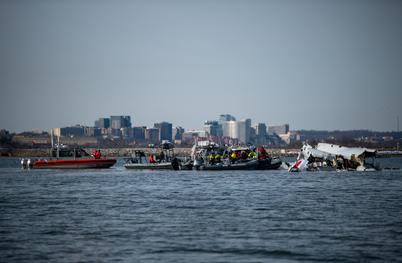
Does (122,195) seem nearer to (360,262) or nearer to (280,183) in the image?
(280,183)

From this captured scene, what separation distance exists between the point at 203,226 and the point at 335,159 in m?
75.0

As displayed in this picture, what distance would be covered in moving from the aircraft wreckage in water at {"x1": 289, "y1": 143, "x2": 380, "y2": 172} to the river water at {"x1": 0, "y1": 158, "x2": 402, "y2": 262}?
139 ft

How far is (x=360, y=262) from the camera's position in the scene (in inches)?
1126

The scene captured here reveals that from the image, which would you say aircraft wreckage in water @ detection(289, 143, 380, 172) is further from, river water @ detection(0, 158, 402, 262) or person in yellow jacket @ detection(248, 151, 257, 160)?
river water @ detection(0, 158, 402, 262)

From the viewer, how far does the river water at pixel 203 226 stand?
30453 mm

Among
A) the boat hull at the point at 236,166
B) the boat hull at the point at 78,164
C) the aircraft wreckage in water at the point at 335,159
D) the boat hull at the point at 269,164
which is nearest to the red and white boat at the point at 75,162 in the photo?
the boat hull at the point at 78,164

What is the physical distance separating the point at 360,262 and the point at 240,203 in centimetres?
2489

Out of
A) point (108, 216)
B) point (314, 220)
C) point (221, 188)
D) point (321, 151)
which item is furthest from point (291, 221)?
point (321, 151)

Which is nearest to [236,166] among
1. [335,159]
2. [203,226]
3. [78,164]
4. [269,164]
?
[269,164]

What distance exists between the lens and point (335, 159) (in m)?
111

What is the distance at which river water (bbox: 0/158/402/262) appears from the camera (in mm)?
30453

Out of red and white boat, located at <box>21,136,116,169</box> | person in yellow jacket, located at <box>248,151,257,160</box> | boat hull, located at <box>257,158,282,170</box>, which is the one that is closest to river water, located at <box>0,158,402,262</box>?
boat hull, located at <box>257,158,282,170</box>

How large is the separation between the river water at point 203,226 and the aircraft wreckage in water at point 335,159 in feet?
139

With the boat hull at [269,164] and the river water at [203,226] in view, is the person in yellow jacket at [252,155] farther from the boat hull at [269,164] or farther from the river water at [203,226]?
the river water at [203,226]
